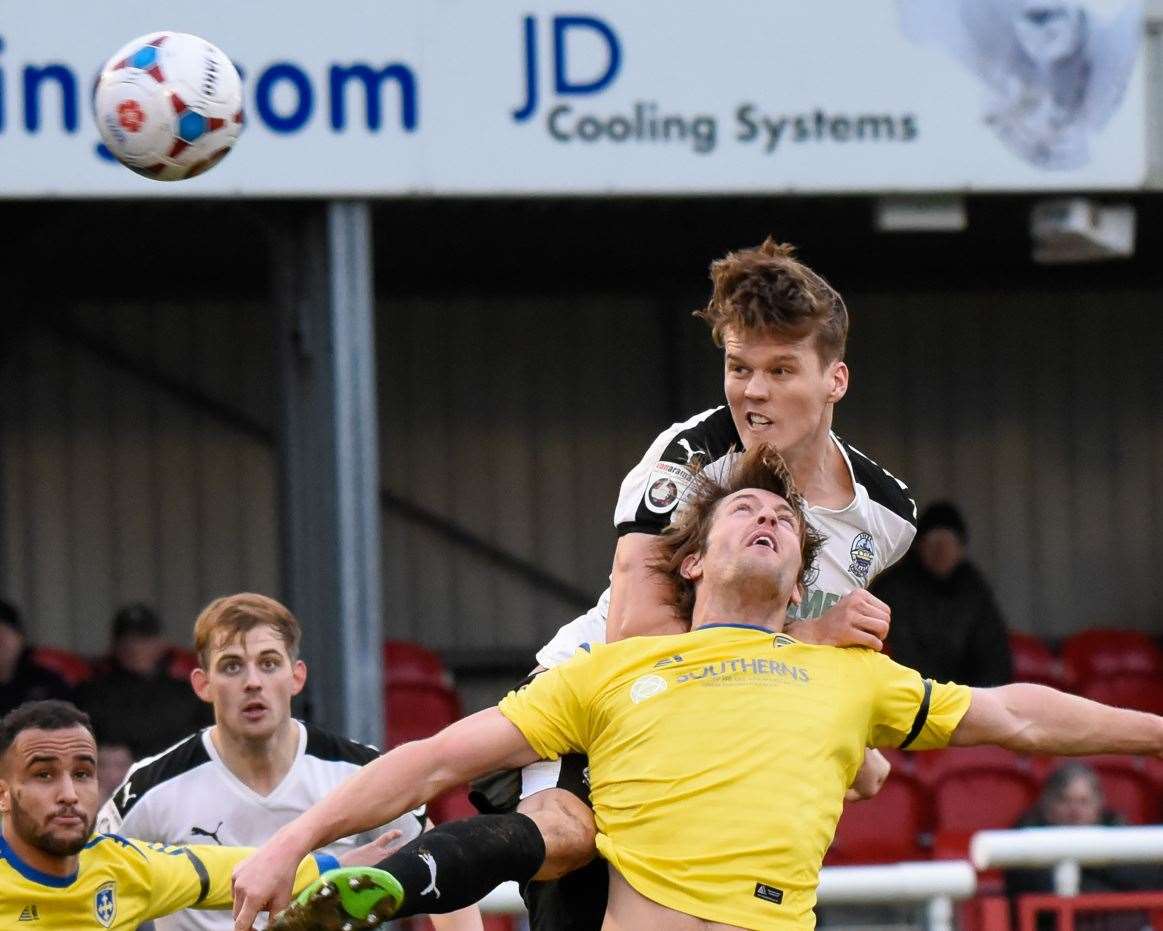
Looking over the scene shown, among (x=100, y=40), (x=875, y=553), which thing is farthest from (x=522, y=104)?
(x=875, y=553)

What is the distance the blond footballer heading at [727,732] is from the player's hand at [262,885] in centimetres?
7

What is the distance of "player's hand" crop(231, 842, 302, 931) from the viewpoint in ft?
14.2

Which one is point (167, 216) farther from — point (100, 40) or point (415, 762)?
point (415, 762)

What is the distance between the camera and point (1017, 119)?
8.33 meters

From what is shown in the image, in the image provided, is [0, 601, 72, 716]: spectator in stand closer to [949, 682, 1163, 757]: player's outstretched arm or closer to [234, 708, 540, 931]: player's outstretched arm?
[234, 708, 540, 931]: player's outstretched arm

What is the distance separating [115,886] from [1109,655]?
23.1 feet

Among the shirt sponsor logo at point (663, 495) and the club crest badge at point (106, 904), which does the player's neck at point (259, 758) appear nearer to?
the club crest badge at point (106, 904)

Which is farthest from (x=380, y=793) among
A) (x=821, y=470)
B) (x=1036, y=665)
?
(x=1036, y=665)

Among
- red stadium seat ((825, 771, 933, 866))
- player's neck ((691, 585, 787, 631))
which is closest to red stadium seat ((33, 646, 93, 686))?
red stadium seat ((825, 771, 933, 866))

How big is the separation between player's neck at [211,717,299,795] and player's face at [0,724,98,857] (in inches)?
24.3

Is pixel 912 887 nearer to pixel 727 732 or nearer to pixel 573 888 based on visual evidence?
pixel 573 888

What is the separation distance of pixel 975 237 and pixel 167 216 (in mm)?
4167

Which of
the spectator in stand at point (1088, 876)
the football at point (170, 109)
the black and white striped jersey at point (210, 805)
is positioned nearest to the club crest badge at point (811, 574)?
the spectator in stand at point (1088, 876)

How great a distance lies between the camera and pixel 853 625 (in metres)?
4.80
